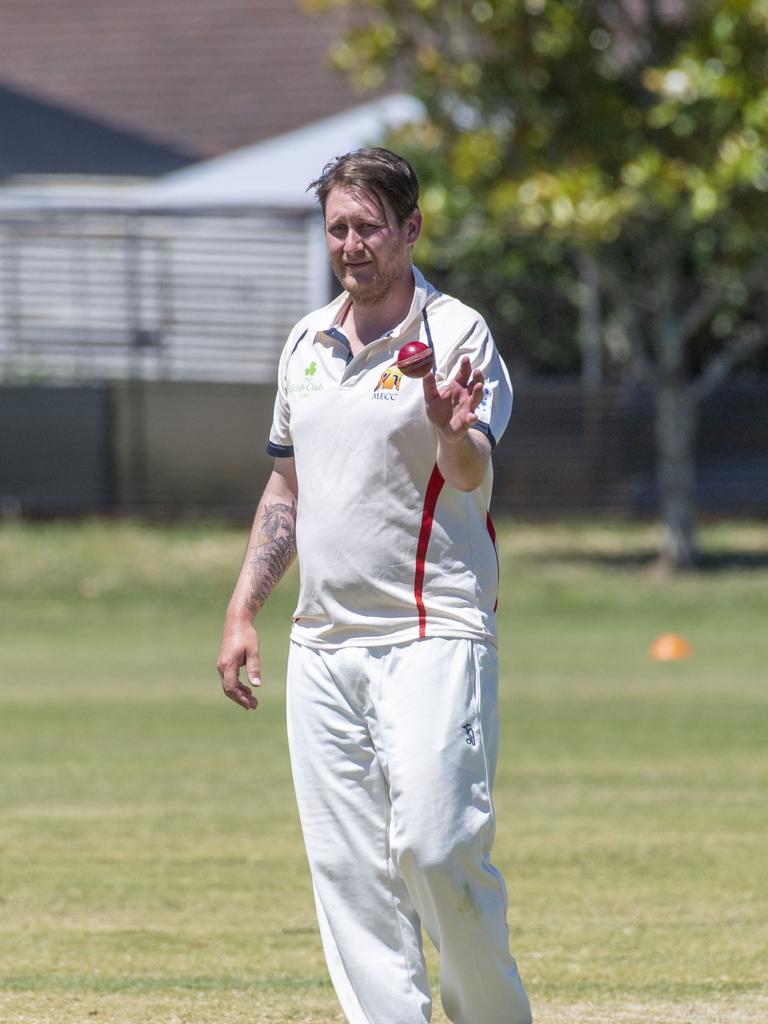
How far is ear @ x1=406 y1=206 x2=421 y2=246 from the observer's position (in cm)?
463

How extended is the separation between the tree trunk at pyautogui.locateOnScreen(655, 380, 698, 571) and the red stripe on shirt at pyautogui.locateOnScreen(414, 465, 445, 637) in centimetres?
1772

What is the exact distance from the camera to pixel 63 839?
342 inches

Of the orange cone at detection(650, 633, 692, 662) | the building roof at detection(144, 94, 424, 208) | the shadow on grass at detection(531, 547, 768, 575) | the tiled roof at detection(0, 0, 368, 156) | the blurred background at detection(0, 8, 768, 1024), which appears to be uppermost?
the tiled roof at detection(0, 0, 368, 156)

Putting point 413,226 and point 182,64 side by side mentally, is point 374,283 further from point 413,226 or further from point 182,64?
point 182,64

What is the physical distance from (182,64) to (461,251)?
991cm

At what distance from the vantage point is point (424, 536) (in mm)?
4559

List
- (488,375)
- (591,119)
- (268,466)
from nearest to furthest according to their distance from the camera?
1. (488,375)
2. (591,119)
3. (268,466)

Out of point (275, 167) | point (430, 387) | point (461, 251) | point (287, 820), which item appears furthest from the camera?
point (275, 167)

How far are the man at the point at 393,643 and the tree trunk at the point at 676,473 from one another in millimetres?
17570

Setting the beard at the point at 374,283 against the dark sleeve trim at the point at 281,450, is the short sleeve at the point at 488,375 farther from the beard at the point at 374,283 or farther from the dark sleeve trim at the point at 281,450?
the dark sleeve trim at the point at 281,450

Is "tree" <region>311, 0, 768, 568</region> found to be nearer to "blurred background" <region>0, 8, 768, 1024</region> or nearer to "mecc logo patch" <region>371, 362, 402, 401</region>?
"blurred background" <region>0, 8, 768, 1024</region>

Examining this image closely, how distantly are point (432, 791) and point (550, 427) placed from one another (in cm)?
1987

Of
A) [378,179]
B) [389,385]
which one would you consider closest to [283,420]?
[389,385]

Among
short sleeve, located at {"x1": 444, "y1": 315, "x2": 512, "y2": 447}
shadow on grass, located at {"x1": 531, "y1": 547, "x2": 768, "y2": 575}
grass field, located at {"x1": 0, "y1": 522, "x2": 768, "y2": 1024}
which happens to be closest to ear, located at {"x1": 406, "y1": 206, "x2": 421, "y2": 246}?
short sleeve, located at {"x1": 444, "y1": 315, "x2": 512, "y2": 447}
